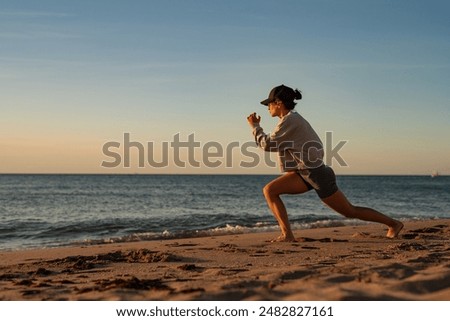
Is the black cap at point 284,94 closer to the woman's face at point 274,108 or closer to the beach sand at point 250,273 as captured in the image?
the woman's face at point 274,108

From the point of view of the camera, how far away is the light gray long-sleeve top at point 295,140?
622 centimetres

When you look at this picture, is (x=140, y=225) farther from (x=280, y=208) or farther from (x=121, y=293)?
(x=121, y=293)

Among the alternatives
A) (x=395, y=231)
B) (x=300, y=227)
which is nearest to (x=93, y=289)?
(x=395, y=231)

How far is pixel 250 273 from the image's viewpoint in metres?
4.41

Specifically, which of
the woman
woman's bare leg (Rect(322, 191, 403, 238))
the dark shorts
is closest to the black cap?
the woman

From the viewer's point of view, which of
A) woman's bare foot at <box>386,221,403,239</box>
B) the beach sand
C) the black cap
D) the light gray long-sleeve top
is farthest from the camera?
woman's bare foot at <box>386,221,403,239</box>

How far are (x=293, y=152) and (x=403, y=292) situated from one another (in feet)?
9.92

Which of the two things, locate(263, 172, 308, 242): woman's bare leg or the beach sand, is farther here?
locate(263, 172, 308, 242): woman's bare leg

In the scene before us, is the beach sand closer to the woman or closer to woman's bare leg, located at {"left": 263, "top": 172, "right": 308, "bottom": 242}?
woman's bare leg, located at {"left": 263, "top": 172, "right": 308, "bottom": 242}

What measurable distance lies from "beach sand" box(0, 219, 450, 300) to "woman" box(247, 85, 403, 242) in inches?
24.3

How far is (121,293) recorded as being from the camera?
366 cm

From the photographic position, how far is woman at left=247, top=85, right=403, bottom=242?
246 inches

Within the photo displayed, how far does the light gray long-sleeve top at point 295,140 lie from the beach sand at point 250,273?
3.51 ft

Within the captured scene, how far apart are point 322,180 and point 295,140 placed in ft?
1.86
